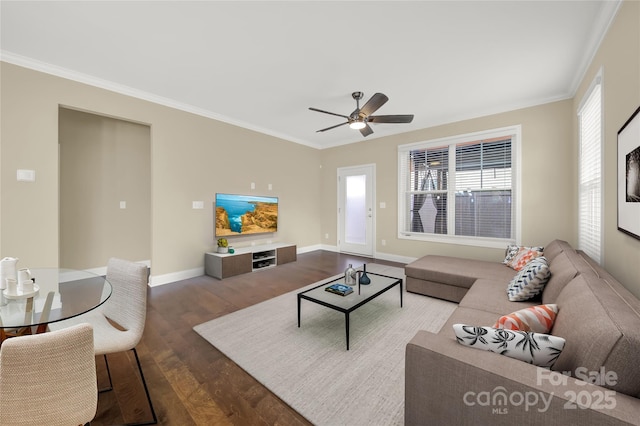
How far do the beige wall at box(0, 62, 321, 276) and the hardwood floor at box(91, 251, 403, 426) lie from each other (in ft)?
4.22

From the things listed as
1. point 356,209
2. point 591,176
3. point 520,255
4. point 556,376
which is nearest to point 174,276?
point 356,209

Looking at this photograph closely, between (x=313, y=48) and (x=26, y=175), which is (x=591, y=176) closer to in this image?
(x=313, y=48)

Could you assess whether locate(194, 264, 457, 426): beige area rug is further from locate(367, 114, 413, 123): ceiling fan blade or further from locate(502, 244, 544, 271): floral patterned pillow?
locate(367, 114, 413, 123): ceiling fan blade

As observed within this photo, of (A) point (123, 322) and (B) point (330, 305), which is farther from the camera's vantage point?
(B) point (330, 305)

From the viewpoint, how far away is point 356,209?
6133 millimetres

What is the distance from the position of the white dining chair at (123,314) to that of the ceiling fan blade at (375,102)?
273 centimetres

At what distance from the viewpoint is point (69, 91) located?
3113mm

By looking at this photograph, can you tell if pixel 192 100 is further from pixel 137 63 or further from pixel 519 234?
pixel 519 234

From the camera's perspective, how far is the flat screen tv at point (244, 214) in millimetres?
4551

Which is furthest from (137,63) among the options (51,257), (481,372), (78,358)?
(481,372)

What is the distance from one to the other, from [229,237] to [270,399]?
3559 millimetres

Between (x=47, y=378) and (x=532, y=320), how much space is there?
2.13 m

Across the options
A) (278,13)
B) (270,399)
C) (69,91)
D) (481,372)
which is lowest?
(270,399)

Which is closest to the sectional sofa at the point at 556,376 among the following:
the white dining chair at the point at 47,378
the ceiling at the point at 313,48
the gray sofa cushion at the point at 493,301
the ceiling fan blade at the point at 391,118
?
the gray sofa cushion at the point at 493,301
